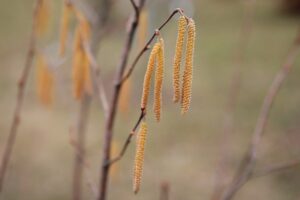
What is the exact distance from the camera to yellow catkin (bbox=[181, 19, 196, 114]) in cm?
78

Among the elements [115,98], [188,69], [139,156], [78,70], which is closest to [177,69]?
[188,69]

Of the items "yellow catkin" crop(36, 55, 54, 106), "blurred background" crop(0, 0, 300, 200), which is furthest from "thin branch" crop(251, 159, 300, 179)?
"blurred background" crop(0, 0, 300, 200)

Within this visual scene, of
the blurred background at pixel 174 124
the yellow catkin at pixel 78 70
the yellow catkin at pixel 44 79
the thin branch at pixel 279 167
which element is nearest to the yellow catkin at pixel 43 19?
the yellow catkin at pixel 44 79

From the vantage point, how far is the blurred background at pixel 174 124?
11.9ft

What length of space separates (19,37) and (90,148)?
12.6 feet

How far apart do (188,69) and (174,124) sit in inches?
159

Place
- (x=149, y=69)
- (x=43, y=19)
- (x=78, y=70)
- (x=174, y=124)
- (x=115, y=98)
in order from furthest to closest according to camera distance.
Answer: (x=174, y=124) → (x=43, y=19) → (x=78, y=70) → (x=115, y=98) → (x=149, y=69)

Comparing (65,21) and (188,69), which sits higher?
(65,21)

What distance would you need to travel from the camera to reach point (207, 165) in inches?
161

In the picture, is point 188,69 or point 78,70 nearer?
point 188,69

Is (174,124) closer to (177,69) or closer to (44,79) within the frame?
(44,79)

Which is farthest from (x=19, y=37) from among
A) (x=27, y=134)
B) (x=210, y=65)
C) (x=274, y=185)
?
(x=274, y=185)

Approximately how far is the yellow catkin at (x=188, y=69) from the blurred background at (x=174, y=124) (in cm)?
115

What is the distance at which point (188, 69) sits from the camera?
80cm
